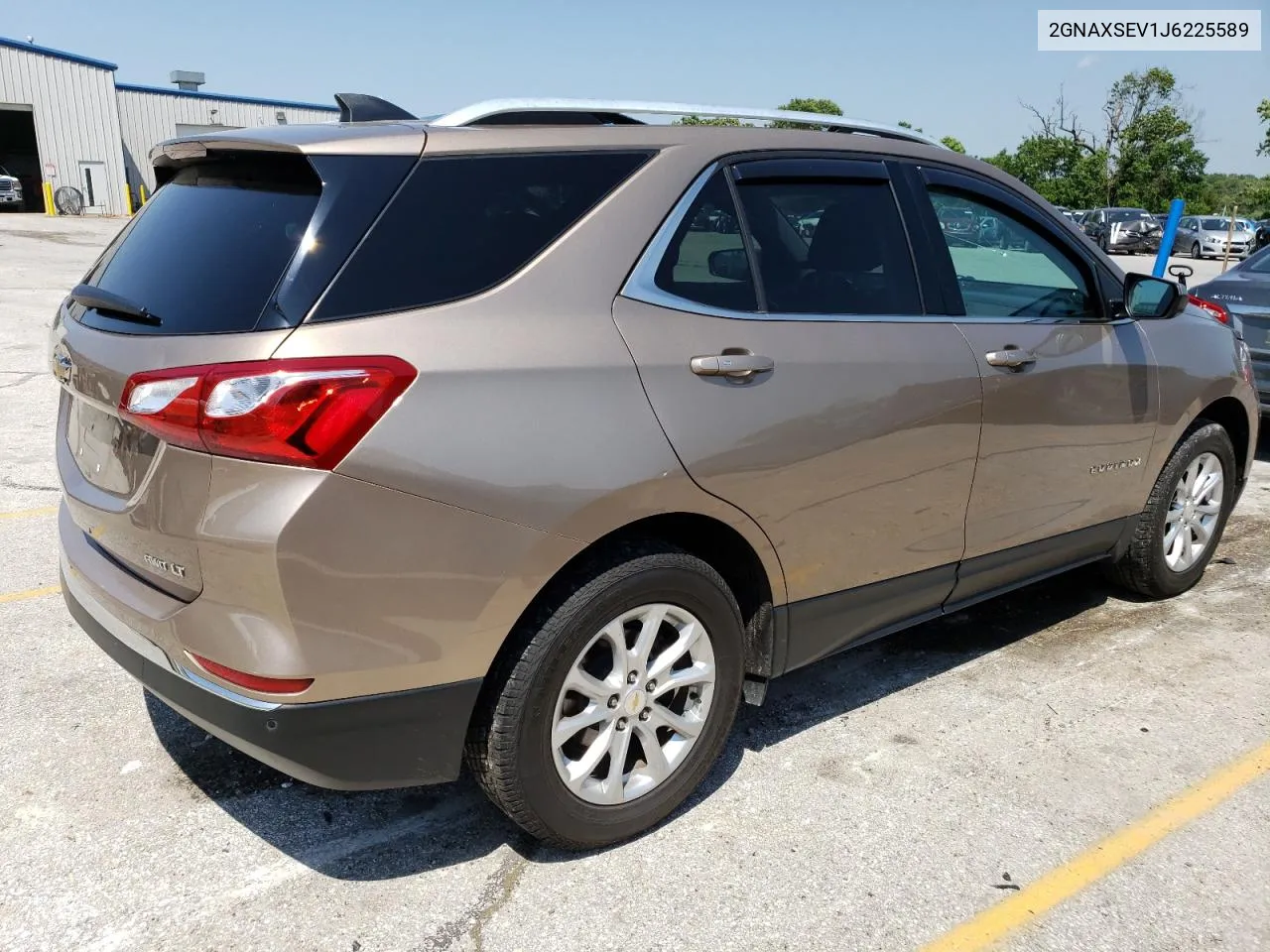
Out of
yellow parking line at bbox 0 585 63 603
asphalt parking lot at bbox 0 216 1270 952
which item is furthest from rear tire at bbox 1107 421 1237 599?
yellow parking line at bbox 0 585 63 603

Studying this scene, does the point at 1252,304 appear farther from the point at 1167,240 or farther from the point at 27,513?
the point at 27,513

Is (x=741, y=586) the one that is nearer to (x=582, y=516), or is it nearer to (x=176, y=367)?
(x=582, y=516)

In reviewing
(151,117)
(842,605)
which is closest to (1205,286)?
(842,605)

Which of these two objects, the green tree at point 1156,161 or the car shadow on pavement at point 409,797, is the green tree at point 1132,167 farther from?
the car shadow on pavement at point 409,797

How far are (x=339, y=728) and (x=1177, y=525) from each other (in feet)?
12.4

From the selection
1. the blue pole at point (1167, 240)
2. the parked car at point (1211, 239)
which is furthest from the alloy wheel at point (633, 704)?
the parked car at point (1211, 239)

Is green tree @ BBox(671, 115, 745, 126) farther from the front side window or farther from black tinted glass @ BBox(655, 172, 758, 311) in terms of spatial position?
the front side window

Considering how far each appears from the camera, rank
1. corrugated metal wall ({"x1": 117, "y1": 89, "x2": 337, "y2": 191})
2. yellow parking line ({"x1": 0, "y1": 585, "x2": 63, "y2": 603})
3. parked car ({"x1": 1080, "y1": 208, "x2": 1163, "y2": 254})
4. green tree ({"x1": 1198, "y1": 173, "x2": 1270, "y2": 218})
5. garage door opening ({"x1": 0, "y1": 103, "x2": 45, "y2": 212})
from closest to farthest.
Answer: yellow parking line ({"x1": 0, "y1": 585, "x2": 63, "y2": 603}) < parked car ({"x1": 1080, "y1": 208, "x2": 1163, "y2": 254}) < corrugated metal wall ({"x1": 117, "y1": 89, "x2": 337, "y2": 191}) < garage door opening ({"x1": 0, "y1": 103, "x2": 45, "y2": 212}) < green tree ({"x1": 1198, "y1": 173, "x2": 1270, "y2": 218})

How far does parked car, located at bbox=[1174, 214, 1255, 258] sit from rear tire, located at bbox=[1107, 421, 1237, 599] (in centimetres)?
3373

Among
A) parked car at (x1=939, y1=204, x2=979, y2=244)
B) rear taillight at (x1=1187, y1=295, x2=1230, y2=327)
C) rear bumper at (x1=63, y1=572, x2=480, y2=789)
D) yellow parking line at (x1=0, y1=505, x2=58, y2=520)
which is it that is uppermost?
parked car at (x1=939, y1=204, x2=979, y2=244)

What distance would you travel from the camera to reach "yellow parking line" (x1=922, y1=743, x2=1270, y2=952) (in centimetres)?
247

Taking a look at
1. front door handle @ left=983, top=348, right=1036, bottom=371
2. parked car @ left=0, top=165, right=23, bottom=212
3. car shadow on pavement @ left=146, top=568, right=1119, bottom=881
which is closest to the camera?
car shadow on pavement @ left=146, top=568, right=1119, bottom=881

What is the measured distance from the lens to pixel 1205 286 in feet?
25.4

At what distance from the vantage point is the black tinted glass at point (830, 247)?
2924 mm
